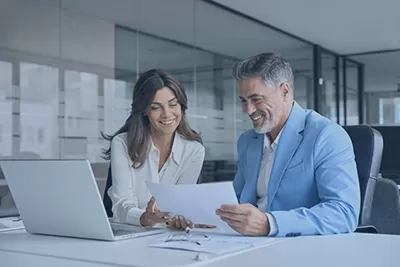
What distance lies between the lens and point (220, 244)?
57.7 inches

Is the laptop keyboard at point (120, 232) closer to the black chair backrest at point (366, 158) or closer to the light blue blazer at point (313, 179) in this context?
the light blue blazer at point (313, 179)

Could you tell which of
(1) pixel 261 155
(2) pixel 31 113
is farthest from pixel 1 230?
(2) pixel 31 113

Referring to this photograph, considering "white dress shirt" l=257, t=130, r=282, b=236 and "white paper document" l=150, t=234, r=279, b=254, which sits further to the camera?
"white dress shirt" l=257, t=130, r=282, b=236

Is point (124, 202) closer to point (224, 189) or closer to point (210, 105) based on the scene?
point (224, 189)

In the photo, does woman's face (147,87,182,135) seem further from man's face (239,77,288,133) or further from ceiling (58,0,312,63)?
ceiling (58,0,312,63)

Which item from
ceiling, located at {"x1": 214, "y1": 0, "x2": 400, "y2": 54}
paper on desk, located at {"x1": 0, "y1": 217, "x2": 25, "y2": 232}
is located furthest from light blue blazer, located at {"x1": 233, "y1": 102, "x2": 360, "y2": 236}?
ceiling, located at {"x1": 214, "y1": 0, "x2": 400, "y2": 54}

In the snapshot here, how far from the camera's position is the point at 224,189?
4.93 ft

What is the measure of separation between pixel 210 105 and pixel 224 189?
194 inches

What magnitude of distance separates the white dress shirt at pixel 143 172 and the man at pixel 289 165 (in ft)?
1.28

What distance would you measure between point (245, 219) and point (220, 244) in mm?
163

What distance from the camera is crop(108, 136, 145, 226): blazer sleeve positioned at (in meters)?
2.12

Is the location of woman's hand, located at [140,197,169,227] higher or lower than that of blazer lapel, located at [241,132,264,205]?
lower

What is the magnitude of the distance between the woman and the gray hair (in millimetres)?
601

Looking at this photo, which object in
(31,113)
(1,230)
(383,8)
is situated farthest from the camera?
(383,8)
